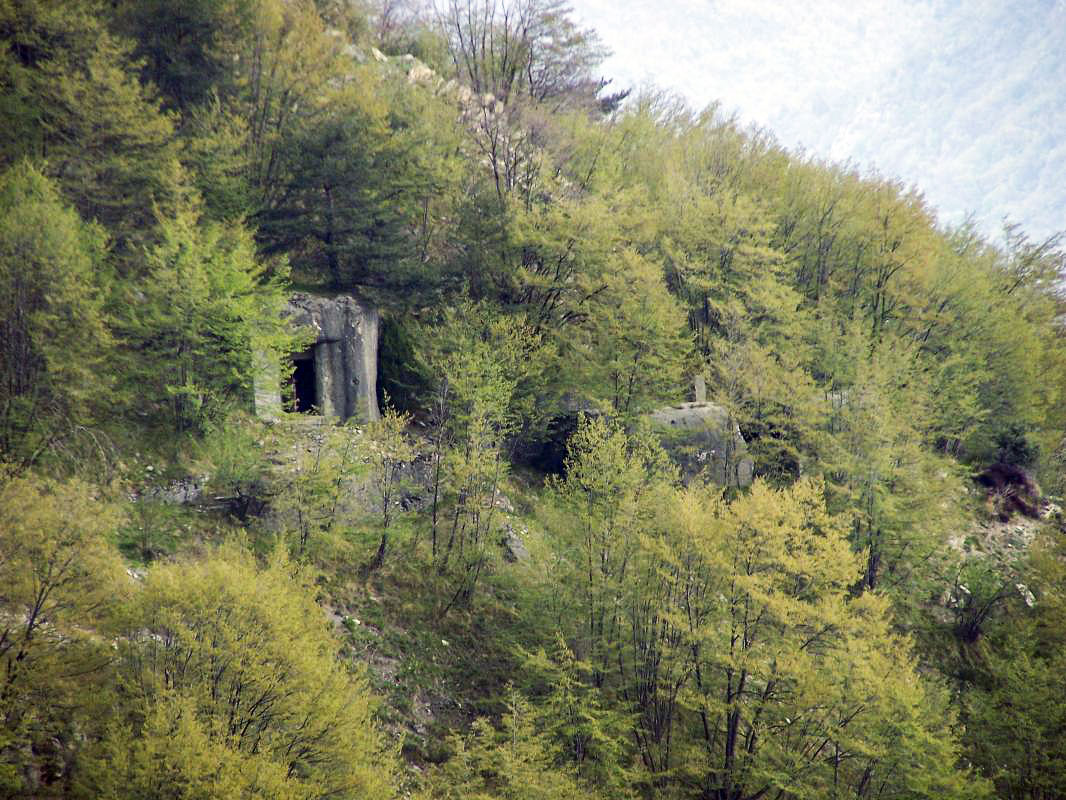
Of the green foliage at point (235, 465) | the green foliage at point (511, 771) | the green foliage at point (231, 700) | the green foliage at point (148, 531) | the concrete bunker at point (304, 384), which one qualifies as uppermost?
the concrete bunker at point (304, 384)

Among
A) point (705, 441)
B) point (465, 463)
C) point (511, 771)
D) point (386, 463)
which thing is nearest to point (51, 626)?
point (511, 771)

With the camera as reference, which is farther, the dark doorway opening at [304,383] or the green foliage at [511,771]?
the dark doorway opening at [304,383]

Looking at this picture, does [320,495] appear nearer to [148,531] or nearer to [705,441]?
[148,531]

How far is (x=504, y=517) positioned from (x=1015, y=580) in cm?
2541

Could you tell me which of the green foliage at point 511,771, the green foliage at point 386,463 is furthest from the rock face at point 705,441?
the green foliage at point 511,771

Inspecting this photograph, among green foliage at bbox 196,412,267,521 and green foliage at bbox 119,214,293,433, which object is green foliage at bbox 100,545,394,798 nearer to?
green foliage at bbox 196,412,267,521

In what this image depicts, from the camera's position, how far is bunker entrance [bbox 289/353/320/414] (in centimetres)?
2941

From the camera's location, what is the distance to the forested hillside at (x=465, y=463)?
52.1 feet

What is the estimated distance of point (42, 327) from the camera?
20.7 metres

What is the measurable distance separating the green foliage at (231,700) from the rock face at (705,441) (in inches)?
768

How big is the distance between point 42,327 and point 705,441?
84.5 feet

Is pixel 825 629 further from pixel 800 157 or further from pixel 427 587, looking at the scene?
pixel 800 157

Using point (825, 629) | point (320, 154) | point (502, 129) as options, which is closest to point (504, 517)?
point (825, 629)

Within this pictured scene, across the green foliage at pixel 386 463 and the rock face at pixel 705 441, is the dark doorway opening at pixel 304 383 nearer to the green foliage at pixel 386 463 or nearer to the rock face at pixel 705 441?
the green foliage at pixel 386 463
